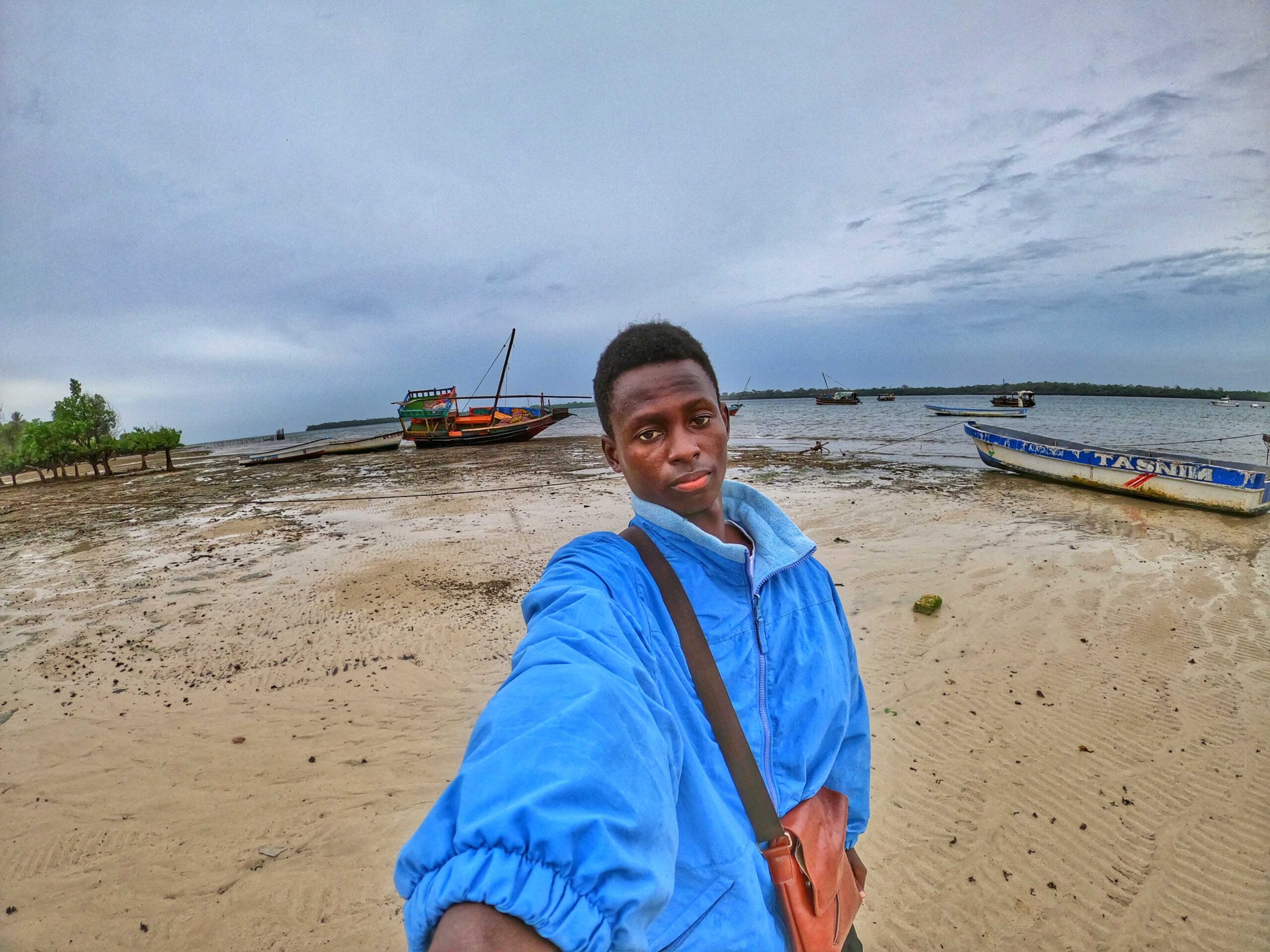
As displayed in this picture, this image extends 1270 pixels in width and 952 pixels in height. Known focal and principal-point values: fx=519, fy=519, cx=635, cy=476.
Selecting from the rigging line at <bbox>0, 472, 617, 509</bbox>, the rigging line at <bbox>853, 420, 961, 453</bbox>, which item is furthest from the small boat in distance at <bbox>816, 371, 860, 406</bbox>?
the rigging line at <bbox>0, 472, 617, 509</bbox>

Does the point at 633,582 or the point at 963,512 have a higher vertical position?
the point at 633,582

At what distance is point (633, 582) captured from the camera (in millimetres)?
1390

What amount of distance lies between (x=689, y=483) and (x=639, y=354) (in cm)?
49

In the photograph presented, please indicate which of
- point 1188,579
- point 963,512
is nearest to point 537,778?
point 1188,579

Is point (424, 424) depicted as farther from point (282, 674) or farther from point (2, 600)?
point (282, 674)

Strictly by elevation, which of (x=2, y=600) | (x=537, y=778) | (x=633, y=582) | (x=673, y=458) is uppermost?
(x=673, y=458)

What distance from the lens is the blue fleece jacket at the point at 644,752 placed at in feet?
2.35

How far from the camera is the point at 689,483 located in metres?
1.65

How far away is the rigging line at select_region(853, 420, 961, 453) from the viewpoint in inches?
1008

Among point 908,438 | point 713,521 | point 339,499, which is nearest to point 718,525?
point 713,521

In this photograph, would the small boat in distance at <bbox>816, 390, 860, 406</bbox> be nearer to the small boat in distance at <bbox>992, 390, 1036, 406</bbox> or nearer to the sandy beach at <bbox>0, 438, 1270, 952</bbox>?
the small boat in distance at <bbox>992, 390, 1036, 406</bbox>

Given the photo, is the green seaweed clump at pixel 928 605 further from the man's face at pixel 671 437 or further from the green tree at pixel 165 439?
the green tree at pixel 165 439

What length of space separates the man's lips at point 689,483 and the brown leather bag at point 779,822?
0.65 feet

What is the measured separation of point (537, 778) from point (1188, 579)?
34.9 ft
